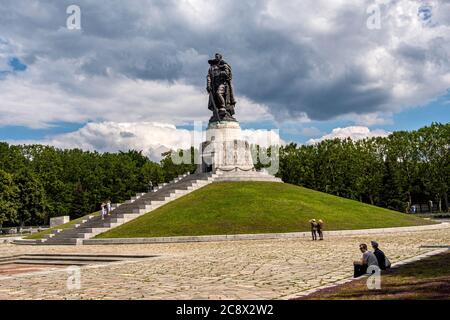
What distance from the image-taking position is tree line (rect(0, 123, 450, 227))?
77.3 metres

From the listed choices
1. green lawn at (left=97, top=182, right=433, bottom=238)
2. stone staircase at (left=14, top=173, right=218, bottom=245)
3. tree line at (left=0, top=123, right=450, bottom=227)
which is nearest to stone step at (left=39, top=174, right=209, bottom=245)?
stone staircase at (left=14, top=173, right=218, bottom=245)

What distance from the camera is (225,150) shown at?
53.7 m

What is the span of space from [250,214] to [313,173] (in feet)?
172

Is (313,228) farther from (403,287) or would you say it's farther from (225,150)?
(225,150)

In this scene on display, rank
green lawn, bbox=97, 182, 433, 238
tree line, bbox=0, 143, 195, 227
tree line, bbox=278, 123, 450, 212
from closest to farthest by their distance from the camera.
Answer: green lawn, bbox=97, 182, 433, 238, tree line, bbox=0, 143, 195, 227, tree line, bbox=278, 123, 450, 212

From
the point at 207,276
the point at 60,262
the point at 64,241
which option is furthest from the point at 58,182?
the point at 207,276

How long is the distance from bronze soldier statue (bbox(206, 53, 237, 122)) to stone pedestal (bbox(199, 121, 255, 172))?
137 cm

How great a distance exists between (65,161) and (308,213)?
67.8m

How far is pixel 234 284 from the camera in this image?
14852 mm

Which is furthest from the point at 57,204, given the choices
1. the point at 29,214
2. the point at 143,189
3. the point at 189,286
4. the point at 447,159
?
the point at 189,286

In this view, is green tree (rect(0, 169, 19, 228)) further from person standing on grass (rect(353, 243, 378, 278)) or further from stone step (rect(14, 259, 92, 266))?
person standing on grass (rect(353, 243, 378, 278))

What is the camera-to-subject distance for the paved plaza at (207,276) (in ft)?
45.2

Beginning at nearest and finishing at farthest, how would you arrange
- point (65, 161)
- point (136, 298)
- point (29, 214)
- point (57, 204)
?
point (136, 298) → point (29, 214) → point (57, 204) → point (65, 161)
